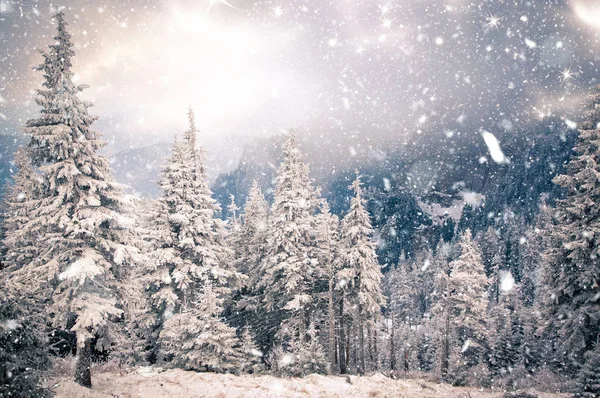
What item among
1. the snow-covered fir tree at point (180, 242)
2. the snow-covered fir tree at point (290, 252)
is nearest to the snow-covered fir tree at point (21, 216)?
the snow-covered fir tree at point (180, 242)

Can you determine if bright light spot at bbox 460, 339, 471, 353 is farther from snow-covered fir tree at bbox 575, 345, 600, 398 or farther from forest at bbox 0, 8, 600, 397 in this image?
snow-covered fir tree at bbox 575, 345, 600, 398

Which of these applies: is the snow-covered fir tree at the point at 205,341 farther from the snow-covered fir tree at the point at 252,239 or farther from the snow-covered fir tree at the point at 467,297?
the snow-covered fir tree at the point at 467,297

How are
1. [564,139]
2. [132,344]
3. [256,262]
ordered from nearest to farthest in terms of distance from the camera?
1. [132,344]
2. [256,262]
3. [564,139]

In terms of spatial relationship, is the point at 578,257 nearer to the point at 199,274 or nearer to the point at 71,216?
the point at 199,274

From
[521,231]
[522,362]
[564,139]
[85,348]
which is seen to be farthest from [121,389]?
[564,139]

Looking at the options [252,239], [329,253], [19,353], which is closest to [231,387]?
[19,353]

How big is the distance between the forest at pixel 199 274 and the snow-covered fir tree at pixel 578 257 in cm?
7

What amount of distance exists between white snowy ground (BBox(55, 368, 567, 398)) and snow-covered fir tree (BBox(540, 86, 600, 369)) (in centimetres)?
568

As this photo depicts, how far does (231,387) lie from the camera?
12.6 metres

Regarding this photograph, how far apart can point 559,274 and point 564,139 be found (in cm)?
23981

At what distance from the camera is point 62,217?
11.2 m

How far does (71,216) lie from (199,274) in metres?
7.06

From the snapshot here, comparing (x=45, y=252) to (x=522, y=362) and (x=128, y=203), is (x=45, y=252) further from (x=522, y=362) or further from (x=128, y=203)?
(x=522, y=362)

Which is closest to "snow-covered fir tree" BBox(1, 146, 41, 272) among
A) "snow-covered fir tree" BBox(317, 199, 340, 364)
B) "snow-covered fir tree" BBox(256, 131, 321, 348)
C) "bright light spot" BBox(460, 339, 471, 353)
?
"snow-covered fir tree" BBox(256, 131, 321, 348)
